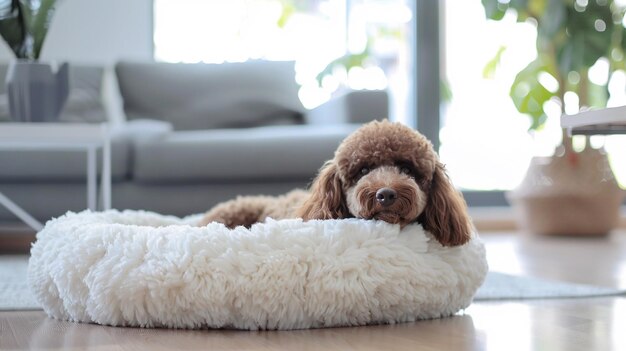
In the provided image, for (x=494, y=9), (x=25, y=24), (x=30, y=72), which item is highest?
(x=494, y=9)

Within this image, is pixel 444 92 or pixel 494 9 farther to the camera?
pixel 444 92

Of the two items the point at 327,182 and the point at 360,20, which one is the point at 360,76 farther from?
the point at 327,182

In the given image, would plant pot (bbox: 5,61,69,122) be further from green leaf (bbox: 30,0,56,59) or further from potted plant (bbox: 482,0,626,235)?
potted plant (bbox: 482,0,626,235)

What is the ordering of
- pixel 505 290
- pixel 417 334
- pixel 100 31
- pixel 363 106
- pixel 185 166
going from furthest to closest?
1. pixel 100 31
2. pixel 363 106
3. pixel 185 166
4. pixel 505 290
5. pixel 417 334

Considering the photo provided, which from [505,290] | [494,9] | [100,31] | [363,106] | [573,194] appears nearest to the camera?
[505,290]

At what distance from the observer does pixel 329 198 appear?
1.59 m

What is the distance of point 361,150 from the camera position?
154 cm

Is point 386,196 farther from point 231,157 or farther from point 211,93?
point 211,93

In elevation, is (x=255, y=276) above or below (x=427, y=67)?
below

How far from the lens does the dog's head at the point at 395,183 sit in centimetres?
146

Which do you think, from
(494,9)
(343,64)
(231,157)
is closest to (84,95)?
(231,157)

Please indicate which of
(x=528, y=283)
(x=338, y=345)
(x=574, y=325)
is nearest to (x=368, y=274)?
(x=338, y=345)

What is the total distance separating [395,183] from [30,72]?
1.52m

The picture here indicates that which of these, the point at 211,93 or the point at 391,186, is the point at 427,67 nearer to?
the point at 211,93
